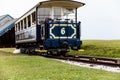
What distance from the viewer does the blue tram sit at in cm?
2338

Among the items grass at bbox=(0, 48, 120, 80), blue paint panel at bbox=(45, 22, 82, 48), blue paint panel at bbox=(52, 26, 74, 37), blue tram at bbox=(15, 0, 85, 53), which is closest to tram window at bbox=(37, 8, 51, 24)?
blue tram at bbox=(15, 0, 85, 53)

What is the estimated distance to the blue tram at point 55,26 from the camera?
2338 centimetres

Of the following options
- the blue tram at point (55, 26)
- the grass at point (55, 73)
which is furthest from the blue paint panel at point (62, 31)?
the grass at point (55, 73)

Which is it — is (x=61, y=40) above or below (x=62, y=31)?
below

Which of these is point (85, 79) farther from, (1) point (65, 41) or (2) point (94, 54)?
(2) point (94, 54)

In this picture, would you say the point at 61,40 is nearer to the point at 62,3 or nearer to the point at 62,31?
the point at 62,31

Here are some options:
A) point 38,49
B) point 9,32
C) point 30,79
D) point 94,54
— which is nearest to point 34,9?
point 38,49

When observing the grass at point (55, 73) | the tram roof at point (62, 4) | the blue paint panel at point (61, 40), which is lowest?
the grass at point (55, 73)

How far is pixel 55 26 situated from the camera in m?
23.4

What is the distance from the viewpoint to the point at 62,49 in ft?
78.5

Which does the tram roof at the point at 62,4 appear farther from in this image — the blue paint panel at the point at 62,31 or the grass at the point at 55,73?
the grass at the point at 55,73

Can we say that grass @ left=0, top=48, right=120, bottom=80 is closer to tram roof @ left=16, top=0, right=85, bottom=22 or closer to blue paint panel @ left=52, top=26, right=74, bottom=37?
blue paint panel @ left=52, top=26, right=74, bottom=37

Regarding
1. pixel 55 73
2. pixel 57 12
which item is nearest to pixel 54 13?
pixel 57 12

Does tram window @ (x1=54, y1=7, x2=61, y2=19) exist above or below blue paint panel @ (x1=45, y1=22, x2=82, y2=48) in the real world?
above
